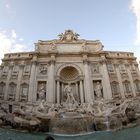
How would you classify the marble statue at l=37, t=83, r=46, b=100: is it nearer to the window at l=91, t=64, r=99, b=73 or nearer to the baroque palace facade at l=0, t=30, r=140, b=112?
the baroque palace facade at l=0, t=30, r=140, b=112

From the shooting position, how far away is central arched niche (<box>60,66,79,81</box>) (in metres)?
25.4

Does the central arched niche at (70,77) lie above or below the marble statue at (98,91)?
above

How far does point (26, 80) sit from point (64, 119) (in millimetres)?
9966

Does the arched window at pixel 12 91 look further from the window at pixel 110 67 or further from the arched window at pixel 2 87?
the window at pixel 110 67

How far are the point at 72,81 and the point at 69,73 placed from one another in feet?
4.70

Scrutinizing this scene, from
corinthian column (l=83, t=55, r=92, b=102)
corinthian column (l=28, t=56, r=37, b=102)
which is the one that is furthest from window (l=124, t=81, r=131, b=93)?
corinthian column (l=28, t=56, r=37, b=102)

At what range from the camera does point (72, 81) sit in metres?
25.2

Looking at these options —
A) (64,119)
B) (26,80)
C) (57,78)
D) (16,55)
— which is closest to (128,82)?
(57,78)

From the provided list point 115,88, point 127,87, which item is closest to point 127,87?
point 127,87

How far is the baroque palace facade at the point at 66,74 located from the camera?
22.9 metres

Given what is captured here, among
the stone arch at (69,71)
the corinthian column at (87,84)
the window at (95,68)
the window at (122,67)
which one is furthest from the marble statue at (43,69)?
the window at (122,67)

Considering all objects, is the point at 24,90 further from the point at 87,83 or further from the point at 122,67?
the point at 122,67

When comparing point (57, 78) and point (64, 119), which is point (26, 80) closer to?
point (57, 78)

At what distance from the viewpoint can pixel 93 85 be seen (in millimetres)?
24391
